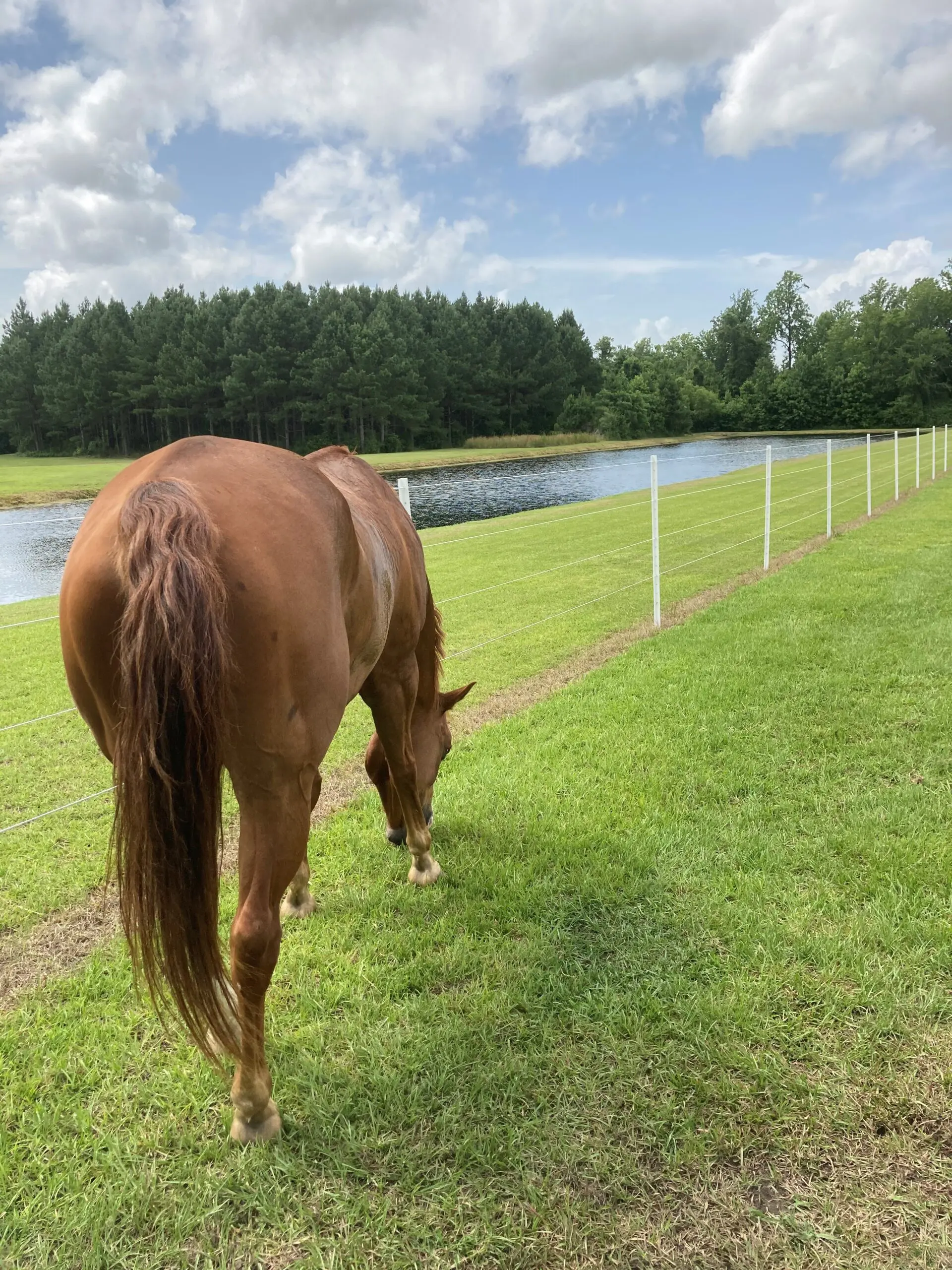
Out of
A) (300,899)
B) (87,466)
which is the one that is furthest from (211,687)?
(87,466)

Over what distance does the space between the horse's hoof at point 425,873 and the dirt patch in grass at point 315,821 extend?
29.7 inches

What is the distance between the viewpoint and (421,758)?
2898mm

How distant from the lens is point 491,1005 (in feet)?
6.81

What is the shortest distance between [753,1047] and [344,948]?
1257 millimetres

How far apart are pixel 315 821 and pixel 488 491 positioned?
22.1m

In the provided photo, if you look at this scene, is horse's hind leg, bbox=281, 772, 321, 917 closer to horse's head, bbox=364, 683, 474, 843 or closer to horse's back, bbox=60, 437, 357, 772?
horse's head, bbox=364, 683, 474, 843

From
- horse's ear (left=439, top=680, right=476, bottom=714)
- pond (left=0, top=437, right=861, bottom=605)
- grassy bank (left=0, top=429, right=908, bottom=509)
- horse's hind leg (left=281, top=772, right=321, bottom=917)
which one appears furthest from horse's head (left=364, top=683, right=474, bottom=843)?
grassy bank (left=0, top=429, right=908, bottom=509)

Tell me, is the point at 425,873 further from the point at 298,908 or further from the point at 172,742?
the point at 172,742

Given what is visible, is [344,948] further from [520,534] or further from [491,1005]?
[520,534]

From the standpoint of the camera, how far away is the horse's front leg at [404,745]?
2.50m

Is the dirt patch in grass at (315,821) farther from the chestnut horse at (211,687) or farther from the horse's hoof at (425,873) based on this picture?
the horse's hoof at (425,873)

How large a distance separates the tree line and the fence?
30383mm

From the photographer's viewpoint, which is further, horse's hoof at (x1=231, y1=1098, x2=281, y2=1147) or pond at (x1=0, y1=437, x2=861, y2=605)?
pond at (x1=0, y1=437, x2=861, y2=605)

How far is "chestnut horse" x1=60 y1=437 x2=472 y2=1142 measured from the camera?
4.37 feet
